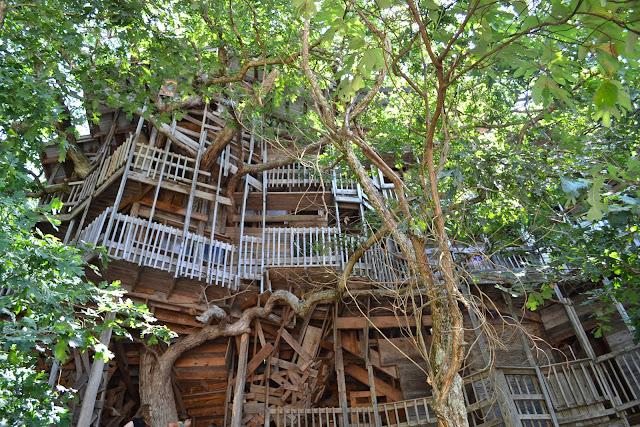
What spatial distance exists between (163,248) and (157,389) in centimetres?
304

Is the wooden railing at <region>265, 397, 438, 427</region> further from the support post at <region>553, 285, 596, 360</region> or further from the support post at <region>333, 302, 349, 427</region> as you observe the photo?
the support post at <region>553, 285, 596, 360</region>

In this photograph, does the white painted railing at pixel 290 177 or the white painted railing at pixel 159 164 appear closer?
the white painted railing at pixel 159 164

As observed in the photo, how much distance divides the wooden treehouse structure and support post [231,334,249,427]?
0.08 ft

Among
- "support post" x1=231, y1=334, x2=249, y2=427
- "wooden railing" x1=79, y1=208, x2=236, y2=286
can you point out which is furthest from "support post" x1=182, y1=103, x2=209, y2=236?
"support post" x1=231, y1=334, x2=249, y2=427

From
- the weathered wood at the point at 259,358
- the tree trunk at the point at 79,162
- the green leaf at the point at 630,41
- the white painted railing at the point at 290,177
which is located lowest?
the green leaf at the point at 630,41

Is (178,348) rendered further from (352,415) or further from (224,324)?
(352,415)

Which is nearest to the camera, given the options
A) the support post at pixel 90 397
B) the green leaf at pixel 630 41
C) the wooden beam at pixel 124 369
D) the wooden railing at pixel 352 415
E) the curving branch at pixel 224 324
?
the green leaf at pixel 630 41

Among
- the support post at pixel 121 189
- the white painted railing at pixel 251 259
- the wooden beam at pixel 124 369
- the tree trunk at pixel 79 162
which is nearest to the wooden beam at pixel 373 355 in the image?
the white painted railing at pixel 251 259

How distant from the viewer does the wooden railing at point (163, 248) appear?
9242 mm

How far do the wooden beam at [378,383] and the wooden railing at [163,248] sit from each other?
12.0ft

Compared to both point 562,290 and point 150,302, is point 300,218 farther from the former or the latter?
point 562,290

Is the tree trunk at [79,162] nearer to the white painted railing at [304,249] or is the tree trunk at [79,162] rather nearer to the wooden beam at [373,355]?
the white painted railing at [304,249]

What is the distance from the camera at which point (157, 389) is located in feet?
31.5

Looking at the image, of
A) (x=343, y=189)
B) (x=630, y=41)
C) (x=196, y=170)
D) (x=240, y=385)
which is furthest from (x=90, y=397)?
(x=630, y=41)
